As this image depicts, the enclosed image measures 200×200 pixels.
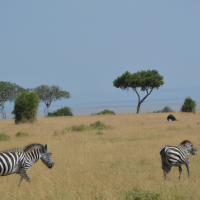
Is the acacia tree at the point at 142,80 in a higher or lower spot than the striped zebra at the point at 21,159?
higher

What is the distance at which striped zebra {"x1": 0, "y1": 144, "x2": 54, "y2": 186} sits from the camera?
5543mm

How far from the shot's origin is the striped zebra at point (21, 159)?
18.2 feet

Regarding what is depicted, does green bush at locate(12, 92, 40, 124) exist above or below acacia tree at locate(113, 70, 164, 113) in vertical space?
below

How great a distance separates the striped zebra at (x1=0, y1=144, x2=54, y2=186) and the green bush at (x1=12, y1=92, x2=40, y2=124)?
26.9 metres

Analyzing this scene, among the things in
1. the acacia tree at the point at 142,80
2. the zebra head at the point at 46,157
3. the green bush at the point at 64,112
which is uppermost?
the acacia tree at the point at 142,80

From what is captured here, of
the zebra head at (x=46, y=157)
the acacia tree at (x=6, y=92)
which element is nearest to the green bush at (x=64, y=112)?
the acacia tree at (x=6, y=92)

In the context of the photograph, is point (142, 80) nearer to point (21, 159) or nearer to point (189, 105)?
point (189, 105)

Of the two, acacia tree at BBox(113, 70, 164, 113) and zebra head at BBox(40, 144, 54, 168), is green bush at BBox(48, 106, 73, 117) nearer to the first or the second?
acacia tree at BBox(113, 70, 164, 113)

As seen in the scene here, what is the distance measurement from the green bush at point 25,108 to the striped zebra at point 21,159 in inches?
1059

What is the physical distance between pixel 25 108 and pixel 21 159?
1077 inches

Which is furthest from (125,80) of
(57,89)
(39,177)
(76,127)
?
(39,177)

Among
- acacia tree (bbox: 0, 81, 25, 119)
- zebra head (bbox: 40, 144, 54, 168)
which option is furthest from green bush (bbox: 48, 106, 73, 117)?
zebra head (bbox: 40, 144, 54, 168)

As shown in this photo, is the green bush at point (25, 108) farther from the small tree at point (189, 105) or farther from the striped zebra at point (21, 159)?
the small tree at point (189, 105)

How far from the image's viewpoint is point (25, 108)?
1249 inches
